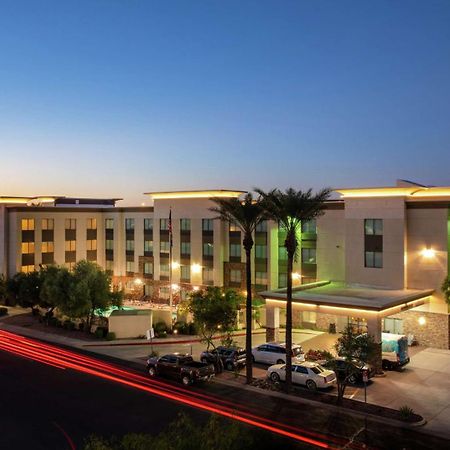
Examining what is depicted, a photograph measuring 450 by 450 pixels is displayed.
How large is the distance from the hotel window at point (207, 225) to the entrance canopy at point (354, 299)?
1594 centimetres

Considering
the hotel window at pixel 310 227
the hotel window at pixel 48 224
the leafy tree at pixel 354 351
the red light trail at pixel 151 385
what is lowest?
the red light trail at pixel 151 385

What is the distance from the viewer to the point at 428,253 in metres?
39.2

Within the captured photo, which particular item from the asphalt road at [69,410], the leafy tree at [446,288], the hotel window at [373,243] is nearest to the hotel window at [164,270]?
the hotel window at [373,243]

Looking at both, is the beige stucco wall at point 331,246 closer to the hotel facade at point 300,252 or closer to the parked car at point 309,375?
the hotel facade at point 300,252

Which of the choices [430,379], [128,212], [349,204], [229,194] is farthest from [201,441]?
[128,212]

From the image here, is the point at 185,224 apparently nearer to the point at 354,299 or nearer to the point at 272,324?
the point at 272,324

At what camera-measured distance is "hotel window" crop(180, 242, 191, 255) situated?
2234 inches

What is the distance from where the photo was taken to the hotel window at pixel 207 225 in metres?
54.6

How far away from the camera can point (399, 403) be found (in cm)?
2581

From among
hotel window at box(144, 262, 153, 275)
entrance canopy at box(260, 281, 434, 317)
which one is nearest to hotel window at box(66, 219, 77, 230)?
hotel window at box(144, 262, 153, 275)

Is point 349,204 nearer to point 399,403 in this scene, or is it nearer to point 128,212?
point 399,403

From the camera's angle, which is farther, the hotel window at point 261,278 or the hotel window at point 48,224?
the hotel window at point 48,224

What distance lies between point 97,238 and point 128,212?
6.98m

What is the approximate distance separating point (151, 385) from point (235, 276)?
80.3ft
